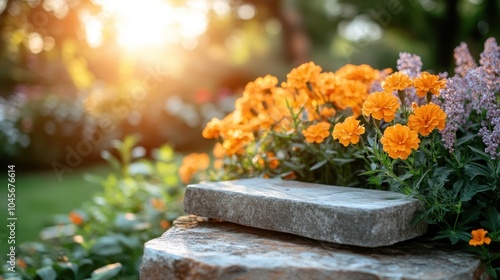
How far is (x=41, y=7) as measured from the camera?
642cm

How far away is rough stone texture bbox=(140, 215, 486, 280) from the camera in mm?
1795

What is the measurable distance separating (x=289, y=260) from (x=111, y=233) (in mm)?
1826

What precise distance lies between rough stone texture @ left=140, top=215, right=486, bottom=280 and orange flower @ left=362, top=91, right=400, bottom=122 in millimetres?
501

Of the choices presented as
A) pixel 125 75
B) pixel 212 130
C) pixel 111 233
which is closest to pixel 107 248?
pixel 111 233

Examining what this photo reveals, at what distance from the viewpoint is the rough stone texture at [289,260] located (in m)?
1.79

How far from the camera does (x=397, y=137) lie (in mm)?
1993

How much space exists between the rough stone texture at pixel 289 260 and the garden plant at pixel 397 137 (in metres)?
0.14

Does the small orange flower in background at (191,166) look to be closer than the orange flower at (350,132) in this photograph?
No

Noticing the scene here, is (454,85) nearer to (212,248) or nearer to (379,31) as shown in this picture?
(212,248)

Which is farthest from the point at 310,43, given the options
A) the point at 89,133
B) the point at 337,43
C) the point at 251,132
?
the point at 251,132

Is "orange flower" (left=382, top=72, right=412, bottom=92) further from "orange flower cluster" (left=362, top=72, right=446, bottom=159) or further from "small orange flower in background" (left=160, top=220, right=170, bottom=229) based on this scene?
"small orange flower in background" (left=160, top=220, right=170, bottom=229)

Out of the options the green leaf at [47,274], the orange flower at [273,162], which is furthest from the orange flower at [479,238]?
the green leaf at [47,274]

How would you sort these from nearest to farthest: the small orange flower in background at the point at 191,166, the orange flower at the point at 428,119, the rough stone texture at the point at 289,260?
the rough stone texture at the point at 289,260
the orange flower at the point at 428,119
the small orange flower in background at the point at 191,166

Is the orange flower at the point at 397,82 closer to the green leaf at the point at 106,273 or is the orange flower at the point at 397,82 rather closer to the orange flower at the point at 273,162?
the orange flower at the point at 273,162
